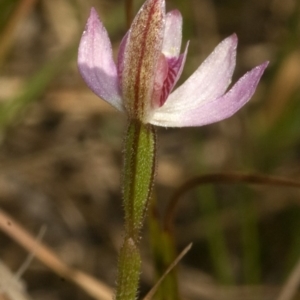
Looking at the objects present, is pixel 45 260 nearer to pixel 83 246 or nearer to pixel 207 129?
pixel 83 246

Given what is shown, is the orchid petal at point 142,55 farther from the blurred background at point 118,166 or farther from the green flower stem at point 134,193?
the blurred background at point 118,166

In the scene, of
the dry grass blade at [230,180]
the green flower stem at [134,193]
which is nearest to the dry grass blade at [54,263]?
the dry grass blade at [230,180]

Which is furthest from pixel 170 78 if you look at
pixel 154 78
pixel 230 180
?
pixel 230 180

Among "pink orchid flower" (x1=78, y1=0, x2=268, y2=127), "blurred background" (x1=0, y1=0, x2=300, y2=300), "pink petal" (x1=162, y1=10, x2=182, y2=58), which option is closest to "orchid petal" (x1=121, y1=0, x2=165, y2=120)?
"pink orchid flower" (x1=78, y1=0, x2=268, y2=127)

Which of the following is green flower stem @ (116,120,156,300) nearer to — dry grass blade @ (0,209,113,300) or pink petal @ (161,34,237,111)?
pink petal @ (161,34,237,111)

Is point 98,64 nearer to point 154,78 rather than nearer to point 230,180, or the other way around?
point 154,78
